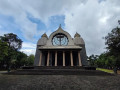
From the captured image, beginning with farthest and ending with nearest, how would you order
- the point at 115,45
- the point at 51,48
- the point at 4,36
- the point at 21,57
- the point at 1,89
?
the point at 21,57 → the point at 4,36 → the point at 51,48 → the point at 115,45 → the point at 1,89

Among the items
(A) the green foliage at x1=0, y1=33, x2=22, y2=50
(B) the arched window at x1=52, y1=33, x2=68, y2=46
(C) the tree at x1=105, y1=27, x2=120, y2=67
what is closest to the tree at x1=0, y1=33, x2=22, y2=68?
(A) the green foliage at x1=0, y1=33, x2=22, y2=50

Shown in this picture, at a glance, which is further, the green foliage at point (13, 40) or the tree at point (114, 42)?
the green foliage at point (13, 40)

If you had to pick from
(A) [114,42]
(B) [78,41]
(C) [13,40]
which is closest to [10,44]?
(C) [13,40]

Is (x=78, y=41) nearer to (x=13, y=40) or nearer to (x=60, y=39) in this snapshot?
(x=60, y=39)

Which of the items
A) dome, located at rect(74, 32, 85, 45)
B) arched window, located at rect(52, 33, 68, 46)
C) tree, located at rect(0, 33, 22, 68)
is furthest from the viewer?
tree, located at rect(0, 33, 22, 68)

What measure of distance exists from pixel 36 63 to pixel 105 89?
2120 centimetres

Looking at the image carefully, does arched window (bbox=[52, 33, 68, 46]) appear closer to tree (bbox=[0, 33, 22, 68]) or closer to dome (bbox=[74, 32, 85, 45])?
dome (bbox=[74, 32, 85, 45])

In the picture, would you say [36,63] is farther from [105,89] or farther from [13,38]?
[105,89]

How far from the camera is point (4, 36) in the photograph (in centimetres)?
2894

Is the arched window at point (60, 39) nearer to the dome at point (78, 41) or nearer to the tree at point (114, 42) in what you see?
the dome at point (78, 41)

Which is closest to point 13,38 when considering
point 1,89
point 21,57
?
point 21,57

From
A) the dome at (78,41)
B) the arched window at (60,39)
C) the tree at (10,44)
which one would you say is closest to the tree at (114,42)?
the dome at (78,41)

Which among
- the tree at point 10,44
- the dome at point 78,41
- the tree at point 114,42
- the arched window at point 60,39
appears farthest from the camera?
the tree at point 10,44

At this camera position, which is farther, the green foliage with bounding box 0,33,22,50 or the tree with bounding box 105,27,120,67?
the green foliage with bounding box 0,33,22,50
